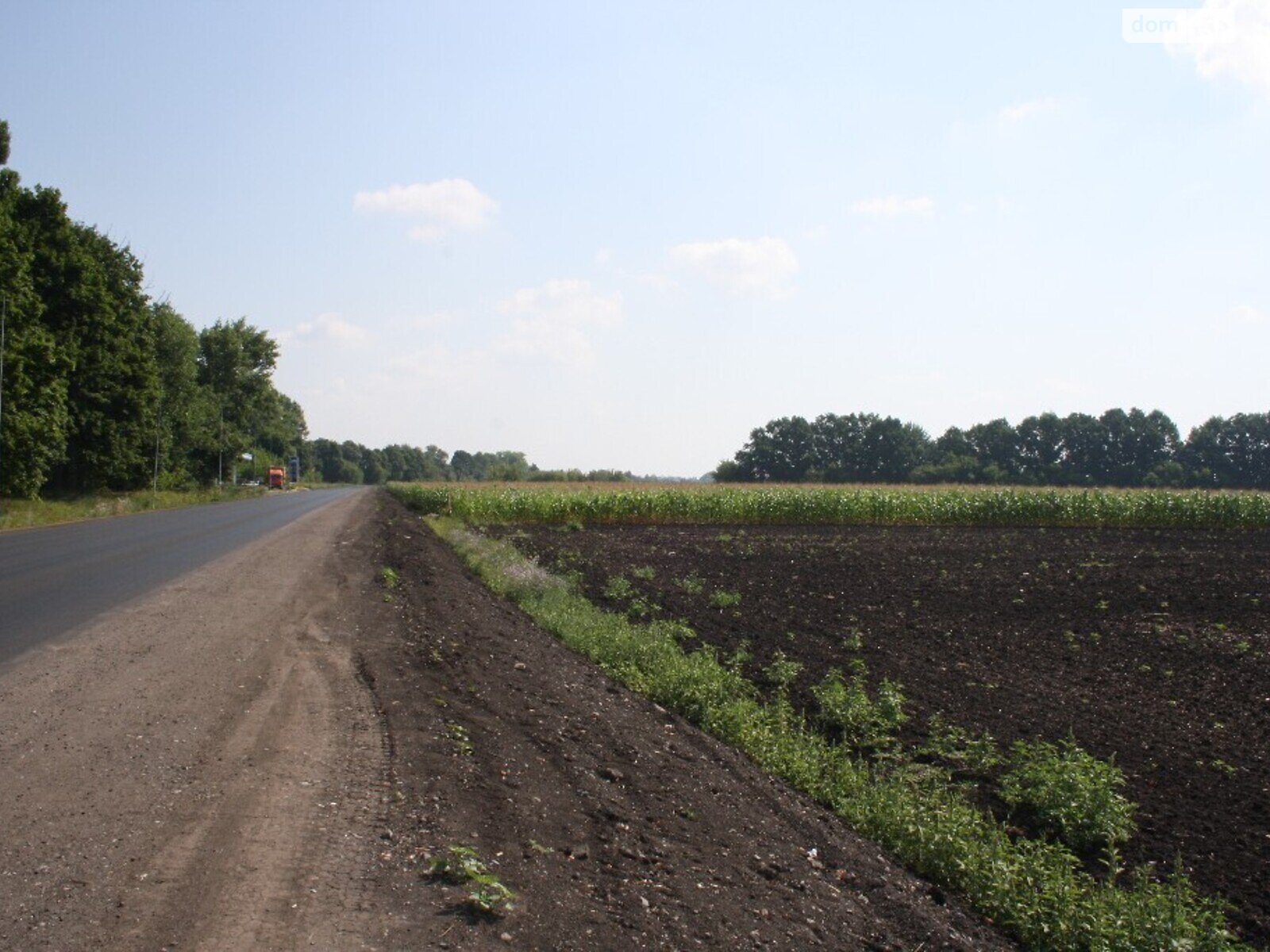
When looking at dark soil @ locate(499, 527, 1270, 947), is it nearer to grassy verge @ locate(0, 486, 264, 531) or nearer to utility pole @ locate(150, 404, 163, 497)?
grassy verge @ locate(0, 486, 264, 531)

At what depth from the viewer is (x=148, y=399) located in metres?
51.9

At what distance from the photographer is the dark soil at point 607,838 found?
477cm

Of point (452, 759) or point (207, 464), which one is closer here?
point (452, 759)

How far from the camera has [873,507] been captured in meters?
46.8

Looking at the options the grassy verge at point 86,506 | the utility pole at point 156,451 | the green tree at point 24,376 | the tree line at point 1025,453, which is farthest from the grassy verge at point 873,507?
the tree line at point 1025,453

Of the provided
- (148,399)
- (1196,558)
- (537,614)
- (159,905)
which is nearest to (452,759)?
(159,905)

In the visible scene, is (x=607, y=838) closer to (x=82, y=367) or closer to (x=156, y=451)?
(x=82, y=367)

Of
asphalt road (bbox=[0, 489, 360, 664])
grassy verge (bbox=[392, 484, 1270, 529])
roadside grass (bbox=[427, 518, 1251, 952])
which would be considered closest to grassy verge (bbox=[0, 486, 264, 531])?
asphalt road (bbox=[0, 489, 360, 664])

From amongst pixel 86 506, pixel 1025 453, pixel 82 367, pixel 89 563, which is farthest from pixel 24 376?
pixel 1025 453

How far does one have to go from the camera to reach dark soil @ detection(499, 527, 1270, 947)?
8125 millimetres

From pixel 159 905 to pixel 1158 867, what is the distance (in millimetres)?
6323

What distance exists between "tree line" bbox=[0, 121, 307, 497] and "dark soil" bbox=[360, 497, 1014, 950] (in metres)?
33.5

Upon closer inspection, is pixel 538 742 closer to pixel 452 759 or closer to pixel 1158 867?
pixel 452 759

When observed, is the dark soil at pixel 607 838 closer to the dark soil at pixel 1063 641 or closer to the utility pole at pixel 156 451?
the dark soil at pixel 1063 641
